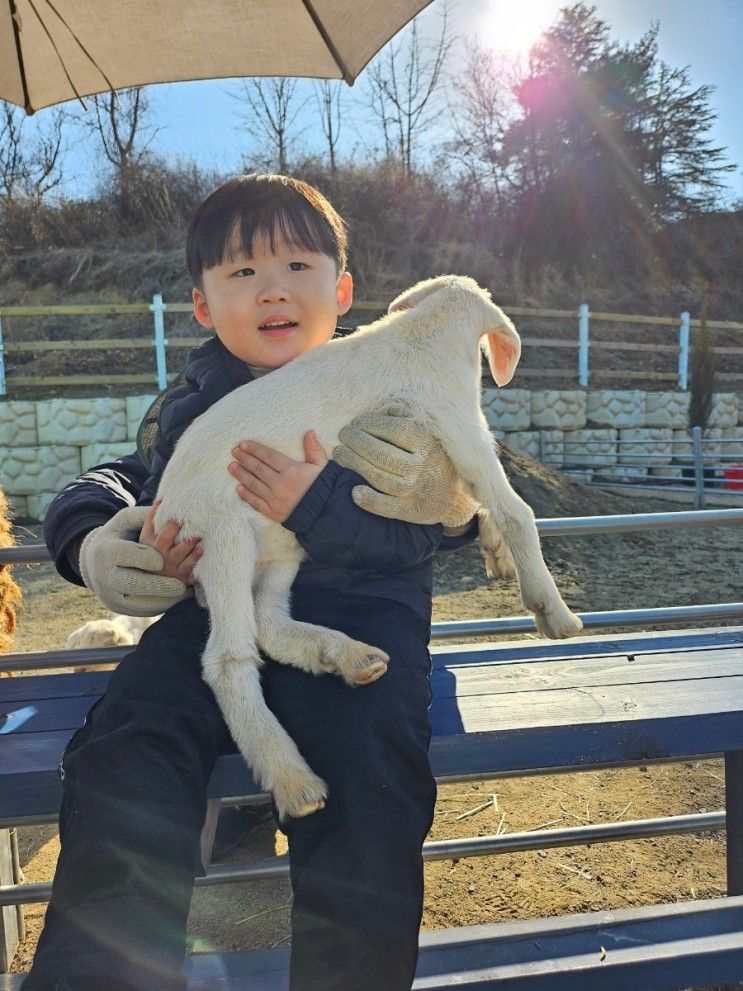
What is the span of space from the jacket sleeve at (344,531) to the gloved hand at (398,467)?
1.0 inches

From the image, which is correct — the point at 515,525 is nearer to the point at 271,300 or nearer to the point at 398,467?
the point at 398,467

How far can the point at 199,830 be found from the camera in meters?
1.34

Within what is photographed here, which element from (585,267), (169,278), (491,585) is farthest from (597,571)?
(585,267)

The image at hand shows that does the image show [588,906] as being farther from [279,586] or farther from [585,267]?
[585,267]

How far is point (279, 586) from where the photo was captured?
66.1 inches

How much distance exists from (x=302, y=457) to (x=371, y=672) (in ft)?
1.71

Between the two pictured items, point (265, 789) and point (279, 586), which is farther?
point (279, 586)

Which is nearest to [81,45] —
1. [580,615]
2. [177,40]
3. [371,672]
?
[177,40]

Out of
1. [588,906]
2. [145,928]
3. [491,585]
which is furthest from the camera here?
[491,585]

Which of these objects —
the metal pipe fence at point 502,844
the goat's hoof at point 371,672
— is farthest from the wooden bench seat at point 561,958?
the goat's hoof at point 371,672

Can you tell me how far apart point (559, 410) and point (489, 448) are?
11.1 meters

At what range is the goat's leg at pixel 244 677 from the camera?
1.32 meters

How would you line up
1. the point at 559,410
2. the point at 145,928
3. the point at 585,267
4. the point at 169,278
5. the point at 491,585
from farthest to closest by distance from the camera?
the point at 585,267 → the point at 169,278 → the point at 559,410 → the point at 491,585 → the point at 145,928

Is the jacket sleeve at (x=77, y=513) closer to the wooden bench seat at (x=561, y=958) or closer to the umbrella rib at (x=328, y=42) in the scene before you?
the wooden bench seat at (x=561, y=958)
